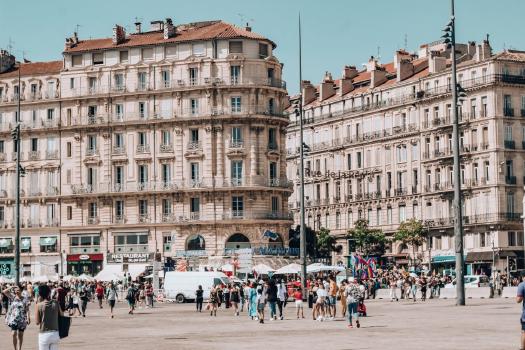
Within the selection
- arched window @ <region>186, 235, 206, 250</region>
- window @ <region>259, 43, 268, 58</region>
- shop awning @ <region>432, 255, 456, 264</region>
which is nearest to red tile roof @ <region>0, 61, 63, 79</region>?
window @ <region>259, 43, 268, 58</region>

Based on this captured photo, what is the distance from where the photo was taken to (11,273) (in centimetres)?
9269

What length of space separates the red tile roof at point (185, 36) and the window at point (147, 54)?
0.55 m

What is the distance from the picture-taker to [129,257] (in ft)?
293

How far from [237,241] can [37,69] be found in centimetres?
2318

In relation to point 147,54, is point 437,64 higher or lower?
higher

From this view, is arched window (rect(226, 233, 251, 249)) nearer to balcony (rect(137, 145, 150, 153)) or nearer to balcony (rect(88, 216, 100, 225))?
balcony (rect(137, 145, 150, 153))

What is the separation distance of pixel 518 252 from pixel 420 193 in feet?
39.6

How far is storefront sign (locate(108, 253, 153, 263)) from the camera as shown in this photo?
88562 mm

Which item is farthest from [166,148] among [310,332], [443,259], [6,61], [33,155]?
[310,332]

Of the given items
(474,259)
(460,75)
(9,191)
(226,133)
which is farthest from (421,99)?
(9,191)

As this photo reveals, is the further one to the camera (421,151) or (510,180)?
(421,151)

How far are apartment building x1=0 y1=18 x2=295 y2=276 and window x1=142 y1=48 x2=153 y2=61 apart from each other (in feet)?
0.25

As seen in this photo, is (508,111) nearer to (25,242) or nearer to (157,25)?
(157,25)

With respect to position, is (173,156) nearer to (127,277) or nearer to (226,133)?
(226,133)
